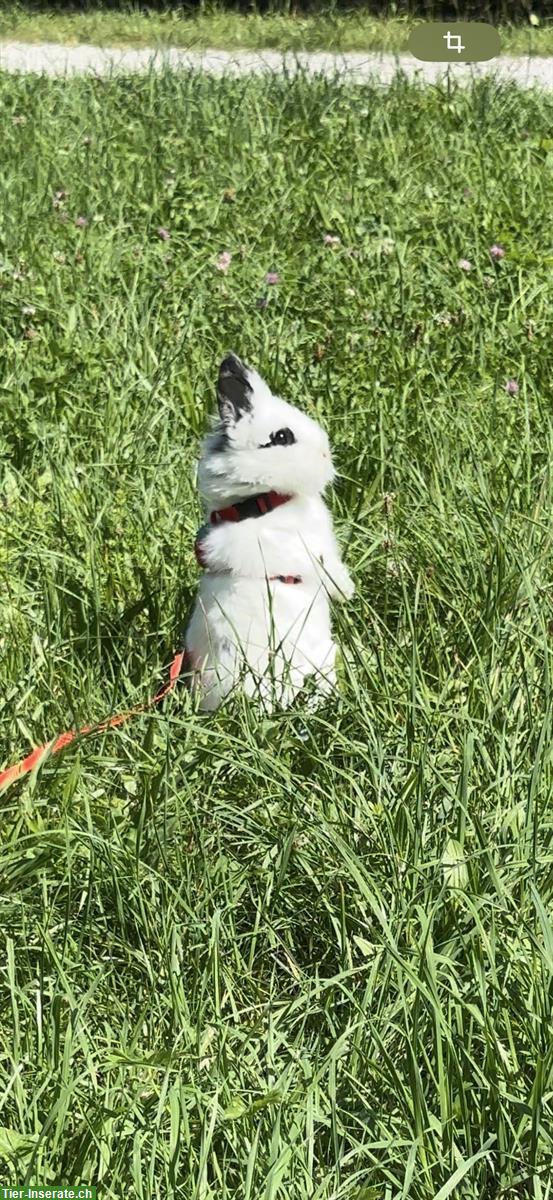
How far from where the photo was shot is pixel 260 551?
8.68ft

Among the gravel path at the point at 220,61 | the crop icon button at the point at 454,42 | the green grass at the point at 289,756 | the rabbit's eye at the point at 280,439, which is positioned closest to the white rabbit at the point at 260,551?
the rabbit's eye at the point at 280,439

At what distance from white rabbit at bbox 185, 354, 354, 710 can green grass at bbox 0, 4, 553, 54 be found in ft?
26.9

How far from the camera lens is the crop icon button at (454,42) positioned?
299 inches

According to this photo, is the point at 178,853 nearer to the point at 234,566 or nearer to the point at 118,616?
the point at 234,566

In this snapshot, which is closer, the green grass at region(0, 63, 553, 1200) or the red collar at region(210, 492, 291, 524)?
the green grass at region(0, 63, 553, 1200)

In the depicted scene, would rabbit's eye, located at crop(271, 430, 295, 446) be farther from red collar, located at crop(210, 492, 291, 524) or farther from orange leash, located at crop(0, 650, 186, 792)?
orange leash, located at crop(0, 650, 186, 792)

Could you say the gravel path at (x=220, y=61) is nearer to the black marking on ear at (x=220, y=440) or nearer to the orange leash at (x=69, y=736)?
the black marking on ear at (x=220, y=440)

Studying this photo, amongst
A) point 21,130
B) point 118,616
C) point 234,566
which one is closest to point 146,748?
point 234,566

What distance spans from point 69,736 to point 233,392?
780mm

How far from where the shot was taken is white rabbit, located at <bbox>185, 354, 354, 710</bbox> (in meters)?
2.65

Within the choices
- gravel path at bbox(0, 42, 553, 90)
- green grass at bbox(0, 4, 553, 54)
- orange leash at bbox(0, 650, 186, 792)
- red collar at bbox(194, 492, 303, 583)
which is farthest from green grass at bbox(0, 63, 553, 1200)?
green grass at bbox(0, 4, 553, 54)

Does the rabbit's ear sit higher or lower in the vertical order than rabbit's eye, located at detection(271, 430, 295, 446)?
higher

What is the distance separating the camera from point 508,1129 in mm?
1781

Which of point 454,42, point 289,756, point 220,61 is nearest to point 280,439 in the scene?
point 289,756
